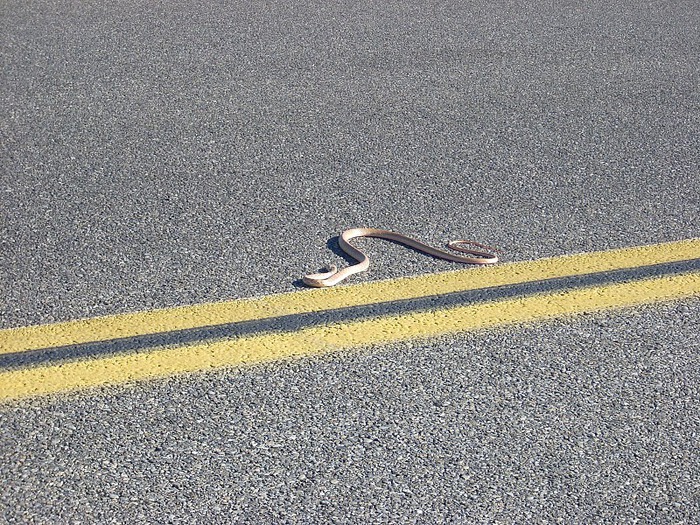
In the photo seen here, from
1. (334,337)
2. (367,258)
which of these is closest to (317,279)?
(367,258)

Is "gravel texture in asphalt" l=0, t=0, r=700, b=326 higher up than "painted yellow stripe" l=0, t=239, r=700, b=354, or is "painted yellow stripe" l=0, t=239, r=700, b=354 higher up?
"gravel texture in asphalt" l=0, t=0, r=700, b=326

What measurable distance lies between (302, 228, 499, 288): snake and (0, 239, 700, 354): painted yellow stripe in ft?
0.14

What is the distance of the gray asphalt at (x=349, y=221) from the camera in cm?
246

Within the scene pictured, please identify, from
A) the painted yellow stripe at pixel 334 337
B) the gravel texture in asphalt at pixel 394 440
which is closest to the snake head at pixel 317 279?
the painted yellow stripe at pixel 334 337

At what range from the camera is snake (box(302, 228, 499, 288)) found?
135 inches

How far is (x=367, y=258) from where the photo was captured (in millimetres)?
3512

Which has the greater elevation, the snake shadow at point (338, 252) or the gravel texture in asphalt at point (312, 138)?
the gravel texture in asphalt at point (312, 138)

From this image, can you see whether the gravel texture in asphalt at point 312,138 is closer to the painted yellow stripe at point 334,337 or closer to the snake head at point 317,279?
the snake head at point 317,279

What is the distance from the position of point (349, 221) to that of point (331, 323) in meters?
0.79

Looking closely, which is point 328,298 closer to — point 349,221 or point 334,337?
point 334,337

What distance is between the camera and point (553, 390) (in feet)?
9.27

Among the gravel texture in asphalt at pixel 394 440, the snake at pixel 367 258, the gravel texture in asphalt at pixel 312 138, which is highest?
the gravel texture in asphalt at pixel 312 138

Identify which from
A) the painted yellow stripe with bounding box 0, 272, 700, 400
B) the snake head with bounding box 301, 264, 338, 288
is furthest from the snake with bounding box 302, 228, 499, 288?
the painted yellow stripe with bounding box 0, 272, 700, 400

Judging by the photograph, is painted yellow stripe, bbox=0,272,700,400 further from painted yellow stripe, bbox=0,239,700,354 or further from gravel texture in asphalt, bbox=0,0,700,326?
gravel texture in asphalt, bbox=0,0,700,326
